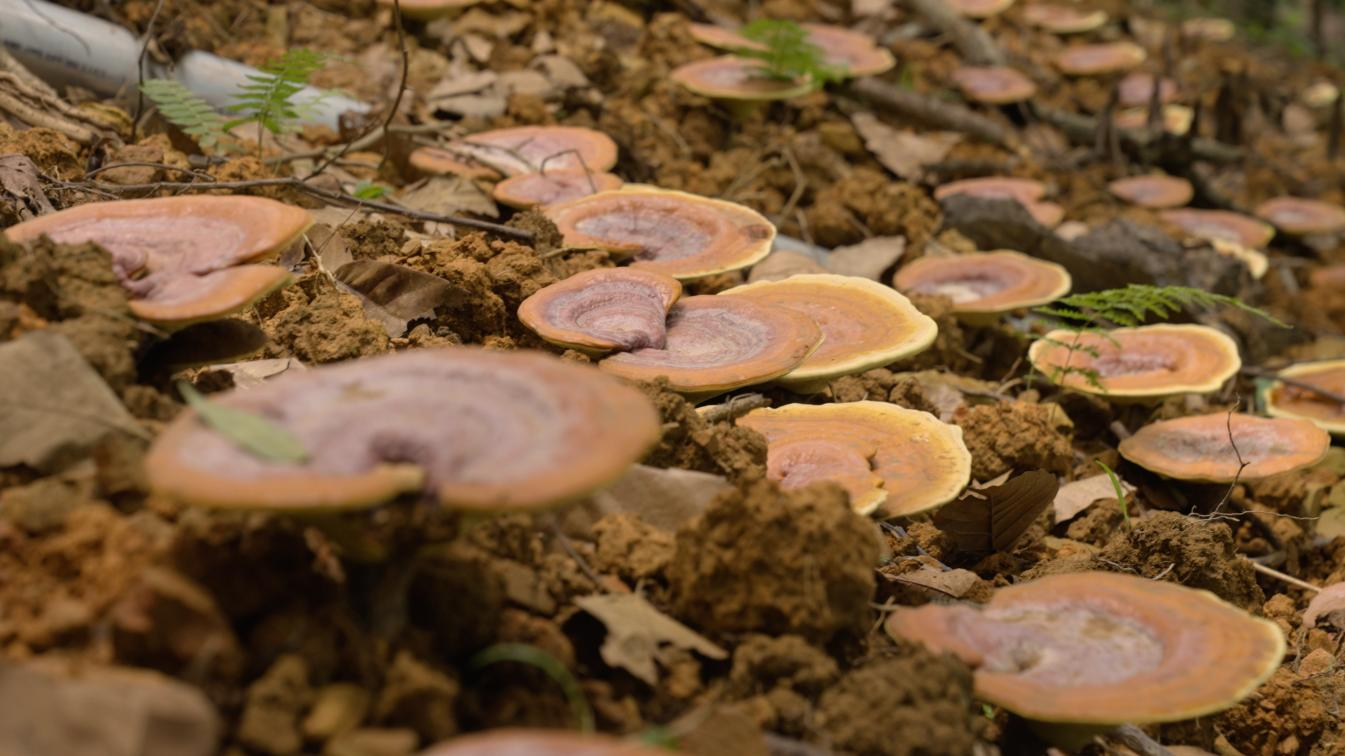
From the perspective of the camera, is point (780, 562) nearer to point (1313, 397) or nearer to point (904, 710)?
point (904, 710)

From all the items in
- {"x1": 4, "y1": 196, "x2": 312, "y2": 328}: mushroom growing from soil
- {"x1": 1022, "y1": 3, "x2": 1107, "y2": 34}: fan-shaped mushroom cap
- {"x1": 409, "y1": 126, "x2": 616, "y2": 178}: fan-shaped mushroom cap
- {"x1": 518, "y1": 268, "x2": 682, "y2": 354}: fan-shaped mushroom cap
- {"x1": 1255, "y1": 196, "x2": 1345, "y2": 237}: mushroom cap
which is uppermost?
{"x1": 4, "y1": 196, "x2": 312, "y2": 328}: mushroom growing from soil

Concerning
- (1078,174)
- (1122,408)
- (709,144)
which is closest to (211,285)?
(1122,408)

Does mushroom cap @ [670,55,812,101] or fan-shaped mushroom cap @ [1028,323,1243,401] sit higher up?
mushroom cap @ [670,55,812,101]

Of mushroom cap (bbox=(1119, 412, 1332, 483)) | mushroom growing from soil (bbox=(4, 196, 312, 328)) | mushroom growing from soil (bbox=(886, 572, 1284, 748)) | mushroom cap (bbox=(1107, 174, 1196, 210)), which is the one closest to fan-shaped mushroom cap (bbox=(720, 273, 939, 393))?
mushroom growing from soil (bbox=(886, 572, 1284, 748))

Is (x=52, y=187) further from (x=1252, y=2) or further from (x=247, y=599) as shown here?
(x=1252, y=2)

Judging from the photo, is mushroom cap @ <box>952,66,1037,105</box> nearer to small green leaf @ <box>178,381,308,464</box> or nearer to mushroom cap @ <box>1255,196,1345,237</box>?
mushroom cap @ <box>1255,196,1345,237</box>

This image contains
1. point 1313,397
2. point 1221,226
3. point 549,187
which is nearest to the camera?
point 549,187

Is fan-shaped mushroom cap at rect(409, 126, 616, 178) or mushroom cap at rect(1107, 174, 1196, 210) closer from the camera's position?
fan-shaped mushroom cap at rect(409, 126, 616, 178)

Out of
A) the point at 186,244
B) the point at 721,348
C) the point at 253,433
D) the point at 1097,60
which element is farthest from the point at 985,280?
the point at 1097,60
